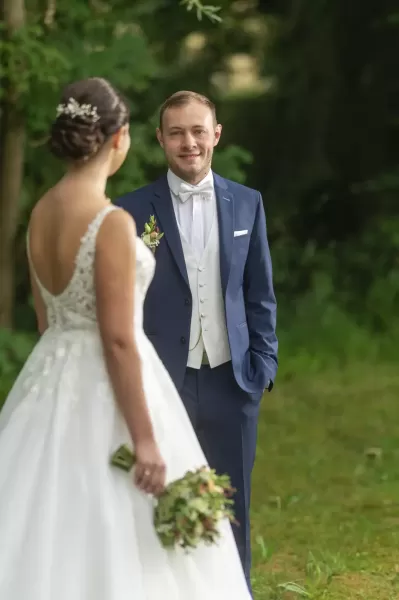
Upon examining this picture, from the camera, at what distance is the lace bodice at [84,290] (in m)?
3.51

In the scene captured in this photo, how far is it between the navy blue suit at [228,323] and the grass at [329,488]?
1205mm

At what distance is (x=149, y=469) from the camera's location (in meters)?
3.58

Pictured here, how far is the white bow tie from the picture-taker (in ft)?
14.8

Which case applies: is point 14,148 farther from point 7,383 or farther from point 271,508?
point 271,508

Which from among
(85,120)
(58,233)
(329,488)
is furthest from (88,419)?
(329,488)

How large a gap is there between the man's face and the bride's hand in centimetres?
129

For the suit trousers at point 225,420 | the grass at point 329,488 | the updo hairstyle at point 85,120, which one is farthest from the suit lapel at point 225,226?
the grass at point 329,488

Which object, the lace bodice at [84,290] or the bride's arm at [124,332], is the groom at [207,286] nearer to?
the lace bodice at [84,290]

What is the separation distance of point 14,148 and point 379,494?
4344mm

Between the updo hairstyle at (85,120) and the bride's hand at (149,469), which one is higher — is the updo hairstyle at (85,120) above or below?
above

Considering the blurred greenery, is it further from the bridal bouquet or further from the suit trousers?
the bridal bouquet

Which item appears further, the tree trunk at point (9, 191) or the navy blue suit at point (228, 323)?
the tree trunk at point (9, 191)

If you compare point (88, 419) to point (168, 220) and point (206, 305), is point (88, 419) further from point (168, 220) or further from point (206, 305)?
point (168, 220)

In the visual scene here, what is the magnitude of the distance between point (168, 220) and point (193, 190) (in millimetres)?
Answer: 151
